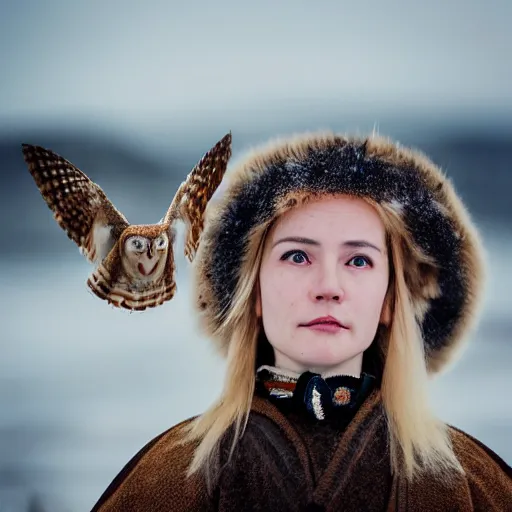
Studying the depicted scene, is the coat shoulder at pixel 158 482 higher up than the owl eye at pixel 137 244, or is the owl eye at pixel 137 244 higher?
the owl eye at pixel 137 244

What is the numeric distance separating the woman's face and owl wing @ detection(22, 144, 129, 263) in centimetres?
33

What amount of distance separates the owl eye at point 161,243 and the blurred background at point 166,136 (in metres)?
0.04

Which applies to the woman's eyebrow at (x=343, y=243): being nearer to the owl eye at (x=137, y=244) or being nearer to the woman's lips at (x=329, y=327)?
the woman's lips at (x=329, y=327)

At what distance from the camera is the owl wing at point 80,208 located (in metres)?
1.62

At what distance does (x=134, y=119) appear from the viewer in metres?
1.73

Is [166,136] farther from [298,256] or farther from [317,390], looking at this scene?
[317,390]

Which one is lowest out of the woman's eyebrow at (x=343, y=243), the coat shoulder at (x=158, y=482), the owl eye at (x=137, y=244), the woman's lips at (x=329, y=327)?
the coat shoulder at (x=158, y=482)

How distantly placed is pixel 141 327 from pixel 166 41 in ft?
1.98

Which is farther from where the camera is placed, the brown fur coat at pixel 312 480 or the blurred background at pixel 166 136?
the blurred background at pixel 166 136

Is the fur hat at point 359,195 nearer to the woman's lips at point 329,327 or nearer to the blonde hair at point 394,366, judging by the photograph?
the blonde hair at point 394,366

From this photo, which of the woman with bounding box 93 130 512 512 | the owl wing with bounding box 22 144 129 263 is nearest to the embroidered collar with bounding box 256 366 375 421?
the woman with bounding box 93 130 512 512

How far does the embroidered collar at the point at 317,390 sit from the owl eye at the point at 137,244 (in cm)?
35

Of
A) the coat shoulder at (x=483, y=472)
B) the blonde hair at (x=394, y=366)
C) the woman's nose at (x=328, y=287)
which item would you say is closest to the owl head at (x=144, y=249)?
the blonde hair at (x=394, y=366)

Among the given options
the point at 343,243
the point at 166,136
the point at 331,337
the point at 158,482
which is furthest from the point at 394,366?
the point at 166,136
